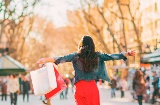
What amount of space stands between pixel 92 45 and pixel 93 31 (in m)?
46.1

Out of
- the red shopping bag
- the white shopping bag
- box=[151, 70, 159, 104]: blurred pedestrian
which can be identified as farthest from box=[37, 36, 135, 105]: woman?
box=[151, 70, 159, 104]: blurred pedestrian

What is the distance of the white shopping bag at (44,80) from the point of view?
7562 millimetres

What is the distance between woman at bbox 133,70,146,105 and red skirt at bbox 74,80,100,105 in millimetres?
10746

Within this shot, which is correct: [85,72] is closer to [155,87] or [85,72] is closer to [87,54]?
[87,54]

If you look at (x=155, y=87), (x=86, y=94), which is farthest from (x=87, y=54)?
(x=155, y=87)

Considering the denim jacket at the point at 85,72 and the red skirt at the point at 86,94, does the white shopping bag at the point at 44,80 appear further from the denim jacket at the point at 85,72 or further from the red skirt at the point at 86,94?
the red skirt at the point at 86,94

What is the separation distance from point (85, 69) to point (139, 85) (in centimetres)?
1145

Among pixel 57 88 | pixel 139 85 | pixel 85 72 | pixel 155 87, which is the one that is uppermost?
pixel 85 72

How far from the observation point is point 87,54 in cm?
745

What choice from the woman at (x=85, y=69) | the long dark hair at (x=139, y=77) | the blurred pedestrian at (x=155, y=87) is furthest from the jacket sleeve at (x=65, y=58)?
the blurred pedestrian at (x=155, y=87)

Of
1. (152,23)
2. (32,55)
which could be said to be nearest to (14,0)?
(152,23)

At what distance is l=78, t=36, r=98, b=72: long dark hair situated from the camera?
7418mm

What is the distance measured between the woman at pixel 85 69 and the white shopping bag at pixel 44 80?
0.18m

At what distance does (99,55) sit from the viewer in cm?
760
